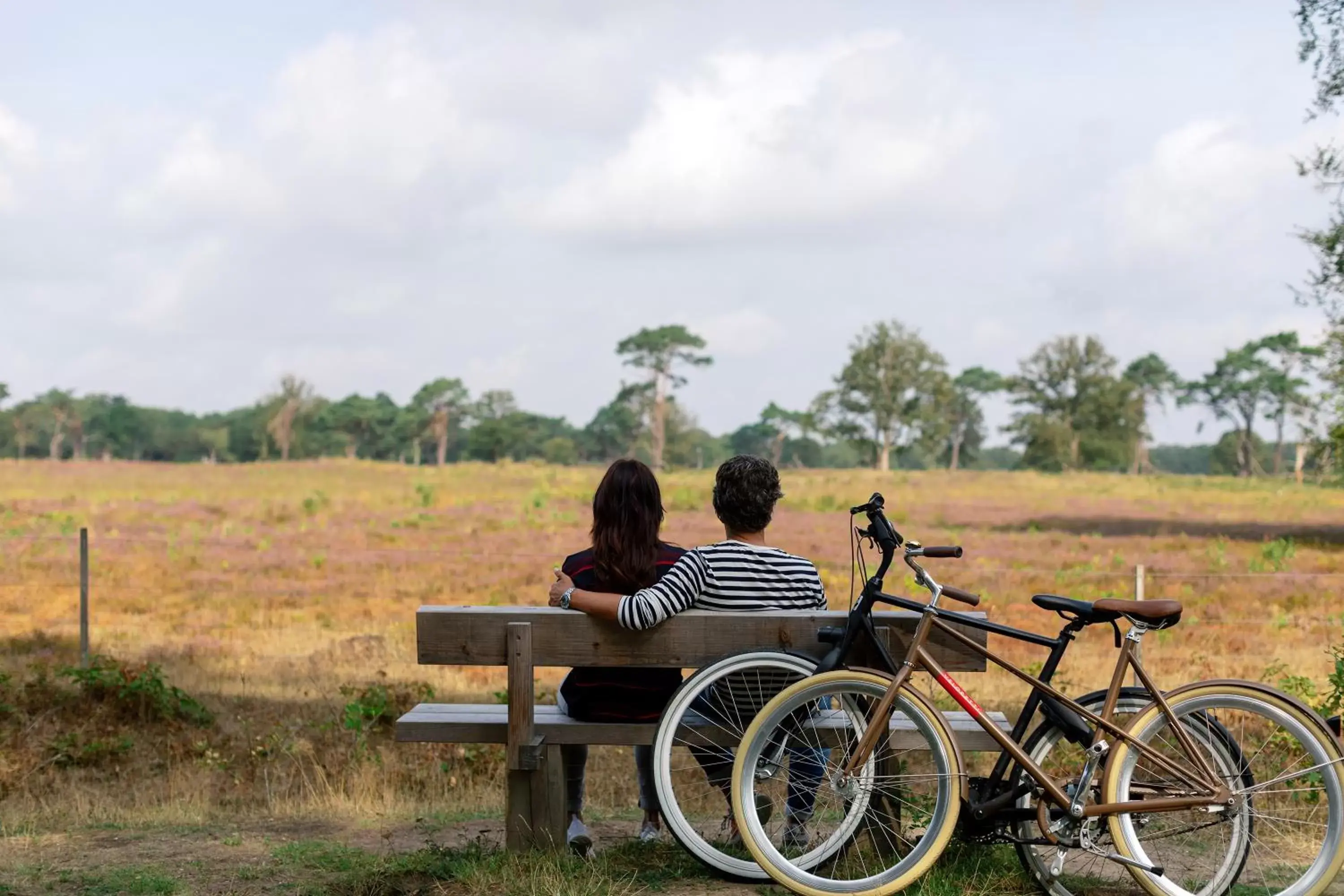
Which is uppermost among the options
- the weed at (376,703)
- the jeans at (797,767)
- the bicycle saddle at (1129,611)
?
the bicycle saddle at (1129,611)

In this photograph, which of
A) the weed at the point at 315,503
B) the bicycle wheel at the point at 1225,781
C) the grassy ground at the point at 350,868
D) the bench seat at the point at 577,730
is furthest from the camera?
the weed at the point at 315,503

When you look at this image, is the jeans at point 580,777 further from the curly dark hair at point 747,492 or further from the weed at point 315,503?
the weed at point 315,503

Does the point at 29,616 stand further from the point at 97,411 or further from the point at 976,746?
the point at 97,411

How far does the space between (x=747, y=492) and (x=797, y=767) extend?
873 mm

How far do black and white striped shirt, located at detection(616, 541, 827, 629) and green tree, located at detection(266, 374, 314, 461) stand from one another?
93615 mm

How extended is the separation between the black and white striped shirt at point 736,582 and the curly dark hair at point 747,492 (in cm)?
9

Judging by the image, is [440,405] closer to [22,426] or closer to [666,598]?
[22,426]

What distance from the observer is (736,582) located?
4250 mm

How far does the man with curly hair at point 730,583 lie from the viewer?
Answer: 13.3ft

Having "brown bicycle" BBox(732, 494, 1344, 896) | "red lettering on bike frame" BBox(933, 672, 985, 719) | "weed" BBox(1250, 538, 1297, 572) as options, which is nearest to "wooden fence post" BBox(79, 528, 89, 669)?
"brown bicycle" BBox(732, 494, 1344, 896)

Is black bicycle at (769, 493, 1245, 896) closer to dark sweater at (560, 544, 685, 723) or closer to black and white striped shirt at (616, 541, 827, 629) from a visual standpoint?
black and white striped shirt at (616, 541, 827, 629)

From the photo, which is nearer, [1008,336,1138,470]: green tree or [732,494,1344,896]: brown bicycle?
[732,494,1344,896]: brown bicycle

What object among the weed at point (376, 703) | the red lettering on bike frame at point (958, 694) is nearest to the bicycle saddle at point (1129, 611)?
the red lettering on bike frame at point (958, 694)

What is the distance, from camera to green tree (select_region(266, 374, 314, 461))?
94625 mm
